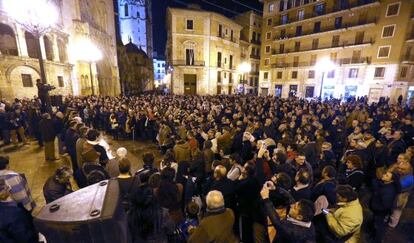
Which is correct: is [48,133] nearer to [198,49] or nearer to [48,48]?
[48,48]

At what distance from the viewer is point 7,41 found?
16.1 meters

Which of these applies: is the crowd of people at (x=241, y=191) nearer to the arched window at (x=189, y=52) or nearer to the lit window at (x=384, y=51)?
the lit window at (x=384, y=51)

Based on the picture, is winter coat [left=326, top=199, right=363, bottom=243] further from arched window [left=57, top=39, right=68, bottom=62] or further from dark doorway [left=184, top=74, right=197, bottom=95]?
dark doorway [left=184, top=74, right=197, bottom=95]

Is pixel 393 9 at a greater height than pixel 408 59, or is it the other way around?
pixel 393 9

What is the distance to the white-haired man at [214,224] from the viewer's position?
7.09 ft

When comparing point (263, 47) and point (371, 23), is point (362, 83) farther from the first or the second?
point (263, 47)

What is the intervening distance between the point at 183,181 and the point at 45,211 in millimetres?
2497

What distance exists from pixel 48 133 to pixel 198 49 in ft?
87.5

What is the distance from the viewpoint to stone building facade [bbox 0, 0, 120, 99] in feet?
49.5

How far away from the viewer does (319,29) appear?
1176 inches

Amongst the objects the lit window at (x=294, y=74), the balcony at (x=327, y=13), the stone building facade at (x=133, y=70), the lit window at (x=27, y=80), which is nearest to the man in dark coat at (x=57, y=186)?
the lit window at (x=27, y=80)

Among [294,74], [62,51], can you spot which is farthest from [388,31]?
[62,51]

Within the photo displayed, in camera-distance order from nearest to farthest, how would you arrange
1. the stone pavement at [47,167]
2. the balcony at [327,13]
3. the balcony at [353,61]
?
the stone pavement at [47,167]
the balcony at [327,13]
the balcony at [353,61]

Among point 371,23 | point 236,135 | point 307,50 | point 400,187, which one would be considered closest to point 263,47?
point 307,50
